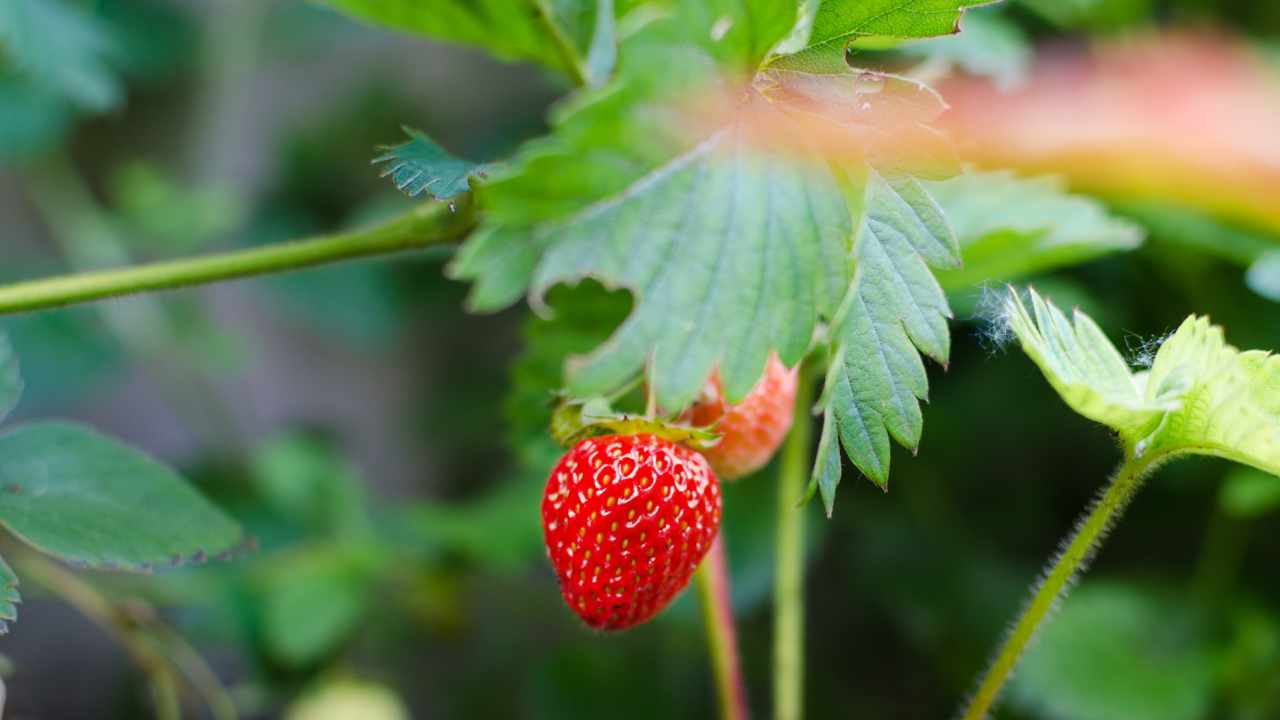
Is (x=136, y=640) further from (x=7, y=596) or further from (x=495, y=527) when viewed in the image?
(x=495, y=527)

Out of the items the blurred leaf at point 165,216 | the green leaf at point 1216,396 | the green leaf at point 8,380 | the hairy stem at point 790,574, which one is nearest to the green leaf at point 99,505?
the green leaf at point 8,380

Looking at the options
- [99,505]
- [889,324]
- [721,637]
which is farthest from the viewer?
[721,637]

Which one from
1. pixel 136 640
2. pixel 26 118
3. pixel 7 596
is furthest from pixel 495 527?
pixel 26 118

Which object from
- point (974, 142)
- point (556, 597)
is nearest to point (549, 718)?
point (556, 597)

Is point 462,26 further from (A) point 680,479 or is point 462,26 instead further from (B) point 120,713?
(B) point 120,713

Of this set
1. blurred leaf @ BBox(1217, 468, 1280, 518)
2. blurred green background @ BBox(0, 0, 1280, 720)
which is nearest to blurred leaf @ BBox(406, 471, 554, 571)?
blurred green background @ BBox(0, 0, 1280, 720)
